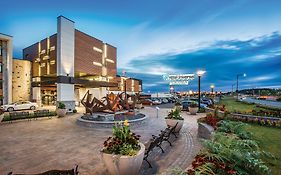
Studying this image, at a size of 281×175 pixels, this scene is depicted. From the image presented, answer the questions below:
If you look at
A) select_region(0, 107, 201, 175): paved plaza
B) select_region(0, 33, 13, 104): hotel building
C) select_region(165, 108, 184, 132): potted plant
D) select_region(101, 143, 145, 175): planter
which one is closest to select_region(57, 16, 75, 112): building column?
select_region(0, 33, 13, 104): hotel building

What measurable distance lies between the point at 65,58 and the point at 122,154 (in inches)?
913

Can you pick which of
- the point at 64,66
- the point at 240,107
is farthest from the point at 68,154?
the point at 240,107

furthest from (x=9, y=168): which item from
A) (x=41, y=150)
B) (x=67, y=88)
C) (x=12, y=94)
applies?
(x=12, y=94)

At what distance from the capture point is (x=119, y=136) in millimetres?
5059

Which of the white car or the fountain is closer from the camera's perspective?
the fountain

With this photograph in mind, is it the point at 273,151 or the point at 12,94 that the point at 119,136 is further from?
the point at 12,94

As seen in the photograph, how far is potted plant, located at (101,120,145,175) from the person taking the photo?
4637 millimetres

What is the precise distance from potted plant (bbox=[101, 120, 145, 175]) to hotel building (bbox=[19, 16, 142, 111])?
840 inches

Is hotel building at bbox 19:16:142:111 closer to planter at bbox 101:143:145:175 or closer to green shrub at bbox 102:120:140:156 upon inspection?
green shrub at bbox 102:120:140:156

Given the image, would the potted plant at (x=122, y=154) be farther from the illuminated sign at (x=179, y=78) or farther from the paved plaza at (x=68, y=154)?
the illuminated sign at (x=179, y=78)

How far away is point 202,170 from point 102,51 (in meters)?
35.6

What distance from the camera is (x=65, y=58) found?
2480cm

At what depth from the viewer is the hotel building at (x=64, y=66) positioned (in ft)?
80.2

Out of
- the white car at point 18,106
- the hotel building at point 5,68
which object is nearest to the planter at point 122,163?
the white car at point 18,106
